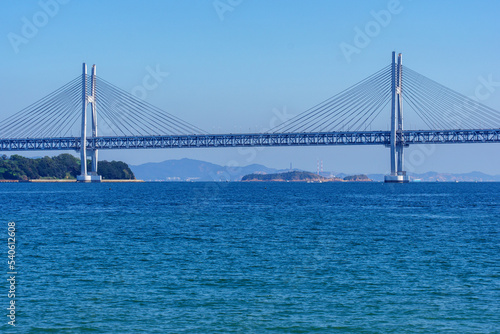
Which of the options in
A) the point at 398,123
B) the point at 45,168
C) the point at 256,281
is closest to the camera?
the point at 256,281

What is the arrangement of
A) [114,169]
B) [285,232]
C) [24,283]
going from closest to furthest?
1. [24,283]
2. [285,232]
3. [114,169]

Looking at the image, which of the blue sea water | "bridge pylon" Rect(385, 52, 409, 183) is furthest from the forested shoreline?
the blue sea water

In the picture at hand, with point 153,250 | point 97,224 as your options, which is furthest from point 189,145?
point 153,250

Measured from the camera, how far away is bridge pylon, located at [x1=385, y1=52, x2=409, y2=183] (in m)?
106

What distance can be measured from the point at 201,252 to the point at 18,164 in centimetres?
16253

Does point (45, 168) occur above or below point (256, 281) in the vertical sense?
above

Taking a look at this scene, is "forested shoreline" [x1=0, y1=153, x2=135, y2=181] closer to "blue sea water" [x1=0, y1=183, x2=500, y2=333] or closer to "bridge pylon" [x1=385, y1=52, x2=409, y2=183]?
"bridge pylon" [x1=385, y1=52, x2=409, y2=183]

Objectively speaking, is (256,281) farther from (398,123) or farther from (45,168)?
(45,168)

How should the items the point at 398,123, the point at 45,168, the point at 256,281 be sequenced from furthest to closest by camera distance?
the point at 45,168 → the point at 398,123 → the point at 256,281

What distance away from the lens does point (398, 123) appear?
11075 cm

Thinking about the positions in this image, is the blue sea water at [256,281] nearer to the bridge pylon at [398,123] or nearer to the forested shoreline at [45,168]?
the bridge pylon at [398,123]

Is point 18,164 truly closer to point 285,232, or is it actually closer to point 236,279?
point 285,232

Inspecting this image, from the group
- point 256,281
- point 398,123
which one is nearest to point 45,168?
point 398,123

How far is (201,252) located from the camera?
2470 cm
